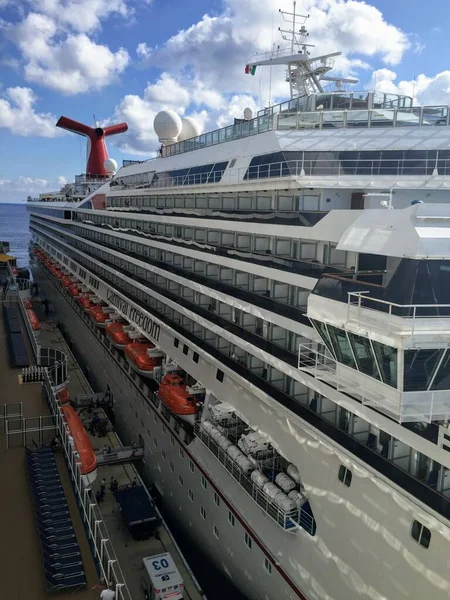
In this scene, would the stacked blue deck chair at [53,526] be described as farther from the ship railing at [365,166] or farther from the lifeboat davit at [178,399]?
the ship railing at [365,166]

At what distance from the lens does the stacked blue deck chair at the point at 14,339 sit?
21.1 metres

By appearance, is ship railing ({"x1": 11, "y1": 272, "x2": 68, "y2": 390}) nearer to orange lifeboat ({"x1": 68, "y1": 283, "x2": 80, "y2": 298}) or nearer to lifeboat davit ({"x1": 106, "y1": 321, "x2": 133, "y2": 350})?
lifeboat davit ({"x1": 106, "y1": 321, "x2": 133, "y2": 350})

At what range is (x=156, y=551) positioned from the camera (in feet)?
52.5

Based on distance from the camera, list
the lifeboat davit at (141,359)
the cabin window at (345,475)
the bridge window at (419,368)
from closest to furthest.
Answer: the bridge window at (419,368)
the cabin window at (345,475)
the lifeboat davit at (141,359)

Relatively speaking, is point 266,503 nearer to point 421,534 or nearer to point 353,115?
point 421,534

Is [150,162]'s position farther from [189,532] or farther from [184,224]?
[189,532]

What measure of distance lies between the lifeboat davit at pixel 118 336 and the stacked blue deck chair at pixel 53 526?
1021 centimetres

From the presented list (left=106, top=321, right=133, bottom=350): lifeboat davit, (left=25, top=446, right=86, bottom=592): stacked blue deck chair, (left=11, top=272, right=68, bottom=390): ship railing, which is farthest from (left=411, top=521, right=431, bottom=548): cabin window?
(left=106, top=321, right=133, bottom=350): lifeboat davit

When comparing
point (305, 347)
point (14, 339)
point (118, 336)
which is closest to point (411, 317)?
point (305, 347)

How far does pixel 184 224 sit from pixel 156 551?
1108cm

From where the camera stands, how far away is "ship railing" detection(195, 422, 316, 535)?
10.5 m

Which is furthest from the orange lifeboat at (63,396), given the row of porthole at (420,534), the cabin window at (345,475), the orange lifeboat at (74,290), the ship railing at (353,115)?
the row of porthole at (420,534)

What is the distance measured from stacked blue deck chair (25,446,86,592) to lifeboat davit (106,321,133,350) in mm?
10206

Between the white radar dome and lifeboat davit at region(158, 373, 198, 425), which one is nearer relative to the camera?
lifeboat davit at region(158, 373, 198, 425)
